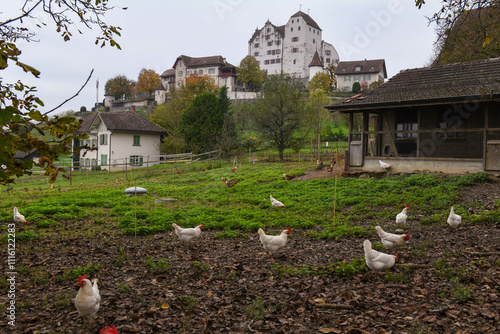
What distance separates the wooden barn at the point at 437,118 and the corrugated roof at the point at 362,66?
64.2 meters

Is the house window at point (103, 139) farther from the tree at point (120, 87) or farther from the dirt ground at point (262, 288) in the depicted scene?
the tree at point (120, 87)

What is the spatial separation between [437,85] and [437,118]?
166 centimetres

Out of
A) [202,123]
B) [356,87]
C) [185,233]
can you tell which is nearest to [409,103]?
[185,233]

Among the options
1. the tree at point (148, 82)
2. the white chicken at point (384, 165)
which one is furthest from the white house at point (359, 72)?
the white chicken at point (384, 165)

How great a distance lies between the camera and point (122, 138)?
135 feet

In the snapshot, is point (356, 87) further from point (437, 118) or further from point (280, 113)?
point (437, 118)

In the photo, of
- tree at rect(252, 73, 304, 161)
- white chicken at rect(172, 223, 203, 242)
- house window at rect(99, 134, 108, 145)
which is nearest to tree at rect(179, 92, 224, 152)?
tree at rect(252, 73, 304, 161)

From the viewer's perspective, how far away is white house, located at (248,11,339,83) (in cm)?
9394

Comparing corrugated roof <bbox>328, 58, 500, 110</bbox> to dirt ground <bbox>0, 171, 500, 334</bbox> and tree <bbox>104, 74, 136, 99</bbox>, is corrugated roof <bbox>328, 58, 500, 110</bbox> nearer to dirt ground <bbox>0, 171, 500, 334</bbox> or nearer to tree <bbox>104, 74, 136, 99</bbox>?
dirt ground <bbox>0, 171, 500, 334</bbox>

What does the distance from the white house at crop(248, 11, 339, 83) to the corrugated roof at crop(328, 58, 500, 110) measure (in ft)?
243

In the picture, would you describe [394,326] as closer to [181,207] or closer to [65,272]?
[65,272]

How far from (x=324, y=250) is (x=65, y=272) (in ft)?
15.6

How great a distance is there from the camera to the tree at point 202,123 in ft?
126

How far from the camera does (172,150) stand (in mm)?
38344
